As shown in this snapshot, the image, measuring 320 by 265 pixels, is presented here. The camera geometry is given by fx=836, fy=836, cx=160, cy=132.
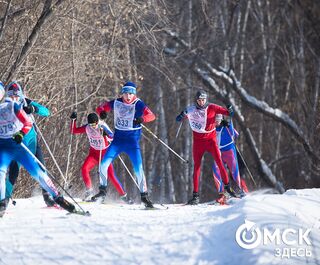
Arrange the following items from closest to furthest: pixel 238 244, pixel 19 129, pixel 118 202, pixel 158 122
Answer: pixel 238 244
pixel 19 129
pixel 118 202
pixel 158 122

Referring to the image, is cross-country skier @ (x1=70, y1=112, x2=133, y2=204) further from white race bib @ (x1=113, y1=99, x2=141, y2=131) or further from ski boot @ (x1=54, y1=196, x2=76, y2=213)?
Answer: ski boot @ (x1=54, y1=196, x2=76, y2=213)

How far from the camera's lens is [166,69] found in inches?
763

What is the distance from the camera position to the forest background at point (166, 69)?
16641 millimetres

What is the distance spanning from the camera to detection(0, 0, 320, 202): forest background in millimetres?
16641

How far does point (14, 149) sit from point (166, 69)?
9.45 metres

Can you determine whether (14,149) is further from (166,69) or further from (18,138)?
(166,69)

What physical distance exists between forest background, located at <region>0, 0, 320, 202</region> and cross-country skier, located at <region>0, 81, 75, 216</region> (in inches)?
107

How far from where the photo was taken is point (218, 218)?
9328 millimetres

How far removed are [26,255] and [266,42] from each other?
77.0 feet

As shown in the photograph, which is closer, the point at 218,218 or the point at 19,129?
the point at 218,218

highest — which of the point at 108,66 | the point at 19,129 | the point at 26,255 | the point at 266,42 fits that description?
the point at 266,42

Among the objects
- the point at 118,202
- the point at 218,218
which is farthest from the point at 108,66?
the point at 218,218

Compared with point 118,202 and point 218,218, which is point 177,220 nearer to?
point 218,218

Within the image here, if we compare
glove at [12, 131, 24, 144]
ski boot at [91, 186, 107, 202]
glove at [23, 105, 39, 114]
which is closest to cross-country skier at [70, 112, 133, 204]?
ski boot at [91, 186, 107, 202]
